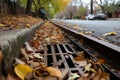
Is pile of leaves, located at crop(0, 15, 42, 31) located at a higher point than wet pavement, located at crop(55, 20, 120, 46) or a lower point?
higher

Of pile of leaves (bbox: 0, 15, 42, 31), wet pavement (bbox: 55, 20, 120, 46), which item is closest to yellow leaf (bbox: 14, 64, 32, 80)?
wet pavement (bbox: 55, 20, 120, 46)

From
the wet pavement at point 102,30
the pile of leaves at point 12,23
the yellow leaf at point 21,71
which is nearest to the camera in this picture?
the yellow leaf at point 21,71

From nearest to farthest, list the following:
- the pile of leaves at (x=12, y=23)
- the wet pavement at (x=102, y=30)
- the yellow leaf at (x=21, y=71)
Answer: the yellow leaf at (x=21, y=71)
the wet pavement at (x=102, y=30)
the pile of leaves at (x=12, y=23)

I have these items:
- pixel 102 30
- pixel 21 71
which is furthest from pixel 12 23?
pixel 21 71

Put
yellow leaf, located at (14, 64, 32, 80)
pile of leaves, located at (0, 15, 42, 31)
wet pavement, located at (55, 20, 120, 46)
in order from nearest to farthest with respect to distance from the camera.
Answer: yellow leaf, located at (14, 64, 32, 80)
wet pavement, located at (55, 20, 120, 46)
pile of leaves, located at (0, 15, 42, 31)

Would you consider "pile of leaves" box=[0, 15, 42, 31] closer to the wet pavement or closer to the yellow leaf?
the wet pavement

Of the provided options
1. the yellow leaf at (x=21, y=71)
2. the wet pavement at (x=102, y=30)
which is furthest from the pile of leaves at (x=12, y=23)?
the yellow leaf at (x=21, y=71)

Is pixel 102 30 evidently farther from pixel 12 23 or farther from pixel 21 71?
pixel 21 71

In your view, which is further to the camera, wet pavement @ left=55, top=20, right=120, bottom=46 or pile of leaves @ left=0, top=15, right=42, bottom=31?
pile of leaves @ left=0, top=15, right=42, bottom=31

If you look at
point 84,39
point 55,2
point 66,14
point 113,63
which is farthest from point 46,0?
point 66,14

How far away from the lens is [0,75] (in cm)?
170

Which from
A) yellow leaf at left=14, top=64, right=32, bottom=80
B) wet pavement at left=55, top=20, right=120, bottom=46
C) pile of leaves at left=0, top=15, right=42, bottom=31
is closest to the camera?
yellow leaf at left=14, top=64, right=32, bottom=80

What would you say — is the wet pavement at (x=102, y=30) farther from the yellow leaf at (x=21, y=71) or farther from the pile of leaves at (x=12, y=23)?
the yellow leaf at (x=21, y=71)

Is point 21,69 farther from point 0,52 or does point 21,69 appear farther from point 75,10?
point 75,10
